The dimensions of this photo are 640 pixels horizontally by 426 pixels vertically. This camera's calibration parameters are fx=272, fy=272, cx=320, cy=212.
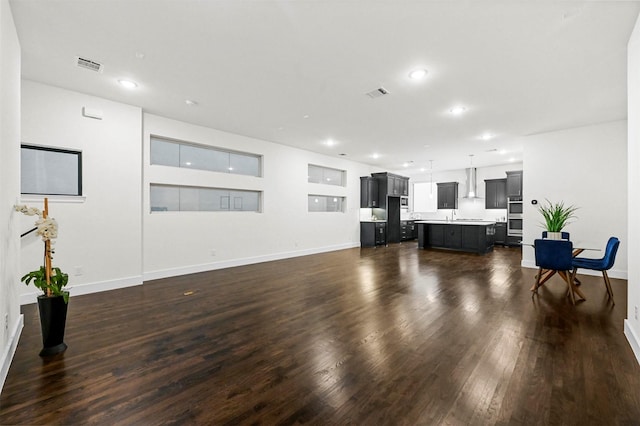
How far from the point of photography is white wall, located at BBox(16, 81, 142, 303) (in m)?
3.76

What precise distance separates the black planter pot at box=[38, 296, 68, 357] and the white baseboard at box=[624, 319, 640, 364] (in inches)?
195

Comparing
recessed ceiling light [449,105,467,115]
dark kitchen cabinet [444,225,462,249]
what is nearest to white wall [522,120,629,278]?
dark kitchen cabinet [444,225,462,249]

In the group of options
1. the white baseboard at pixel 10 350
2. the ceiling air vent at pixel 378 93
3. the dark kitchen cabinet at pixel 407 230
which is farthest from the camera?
→ the dark kitchen cabinet at pixel 407 230

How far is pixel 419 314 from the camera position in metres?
3.25

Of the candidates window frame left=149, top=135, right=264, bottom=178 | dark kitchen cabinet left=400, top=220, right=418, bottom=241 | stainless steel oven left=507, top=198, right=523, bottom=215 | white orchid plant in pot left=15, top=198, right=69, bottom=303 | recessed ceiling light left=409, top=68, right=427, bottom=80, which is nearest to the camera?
white orchid plant in pot left=15, top=198, right=69, bottom=303

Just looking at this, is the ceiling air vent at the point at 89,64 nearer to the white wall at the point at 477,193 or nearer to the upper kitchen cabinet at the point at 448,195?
the upper kitchen cabinet at the point at 448,195

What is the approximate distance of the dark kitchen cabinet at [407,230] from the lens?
1081cm

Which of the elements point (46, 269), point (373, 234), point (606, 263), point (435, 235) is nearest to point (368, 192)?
point (373, 234)

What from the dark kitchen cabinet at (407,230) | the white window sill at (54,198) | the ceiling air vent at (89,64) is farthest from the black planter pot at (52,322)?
the dark kitchen cabinet at (407,230)

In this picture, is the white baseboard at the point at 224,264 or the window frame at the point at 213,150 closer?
the white baseboard at the point at 224,264

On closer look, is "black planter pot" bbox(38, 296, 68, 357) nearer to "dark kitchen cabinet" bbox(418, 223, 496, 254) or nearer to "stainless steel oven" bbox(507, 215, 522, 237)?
"dark kitchen cabinet" bbox(418, 223, 496, 254)

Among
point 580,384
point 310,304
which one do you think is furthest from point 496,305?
point 310,304

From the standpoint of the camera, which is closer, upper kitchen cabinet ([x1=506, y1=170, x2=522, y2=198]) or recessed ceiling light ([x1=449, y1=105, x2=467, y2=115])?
recessed ceiling light ([x1=449, y1=105, x2=467, y2=115])

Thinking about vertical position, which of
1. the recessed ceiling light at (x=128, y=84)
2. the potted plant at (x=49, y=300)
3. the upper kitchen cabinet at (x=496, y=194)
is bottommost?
the potted plant at (x=49, y=300)
